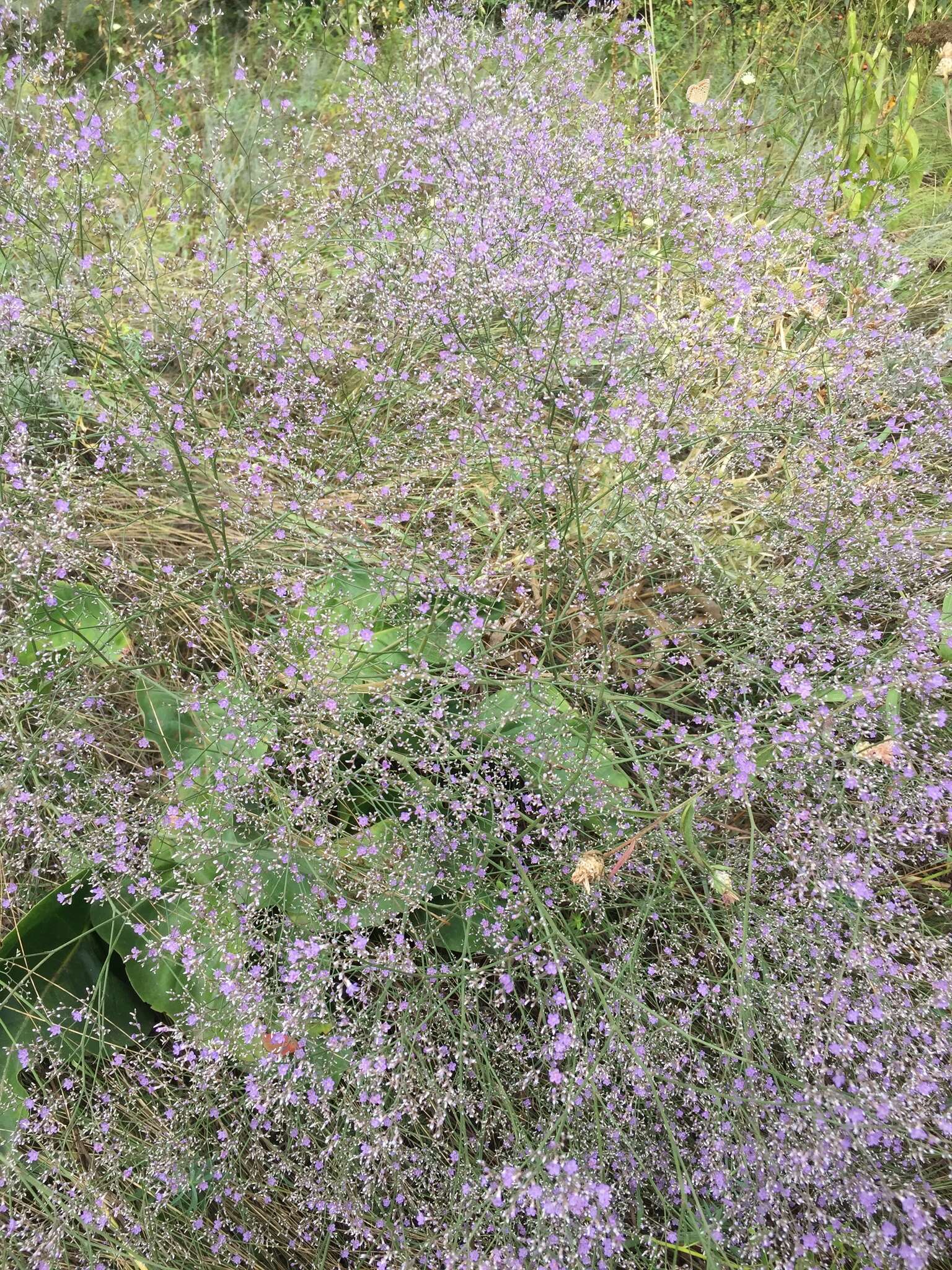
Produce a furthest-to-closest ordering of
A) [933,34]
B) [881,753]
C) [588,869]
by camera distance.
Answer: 1. [933,34]
2. [588,869]
3. [881,753]

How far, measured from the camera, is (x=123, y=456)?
283 centimetres

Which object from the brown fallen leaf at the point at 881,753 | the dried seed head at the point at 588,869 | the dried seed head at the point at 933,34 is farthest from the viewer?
the dried seed head at the point at 933,34

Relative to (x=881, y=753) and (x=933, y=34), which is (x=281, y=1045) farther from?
(x=933, y=34)

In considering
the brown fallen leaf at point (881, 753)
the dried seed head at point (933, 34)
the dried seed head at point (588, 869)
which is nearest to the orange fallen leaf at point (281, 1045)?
the dried seed head at point (588, 869)

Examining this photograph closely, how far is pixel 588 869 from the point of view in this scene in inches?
78.5

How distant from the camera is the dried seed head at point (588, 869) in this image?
6.55 ft

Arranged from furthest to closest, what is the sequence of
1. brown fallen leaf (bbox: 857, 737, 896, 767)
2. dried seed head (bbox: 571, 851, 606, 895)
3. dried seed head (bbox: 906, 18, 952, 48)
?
1. dried seed head (bbox: 906, 18, 952, 48)
2. dried seed head (bbox: 571, 851, 606, 895)
3. brown fallen leaf (bbox: 857, 737, 896, 767)

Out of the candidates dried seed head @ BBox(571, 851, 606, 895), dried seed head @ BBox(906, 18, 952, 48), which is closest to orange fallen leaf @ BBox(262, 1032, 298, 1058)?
dried seed head @ BBox(571, 851, 606, 895)

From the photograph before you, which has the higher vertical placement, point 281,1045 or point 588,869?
point 588,869

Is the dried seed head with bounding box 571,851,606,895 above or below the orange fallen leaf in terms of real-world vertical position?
above

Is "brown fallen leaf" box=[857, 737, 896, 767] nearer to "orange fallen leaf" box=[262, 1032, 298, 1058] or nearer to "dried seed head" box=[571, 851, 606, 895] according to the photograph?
"dried seed head" box=[571, 851, 606, 895]

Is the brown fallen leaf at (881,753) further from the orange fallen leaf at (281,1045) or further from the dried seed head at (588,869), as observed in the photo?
the orange fallen leaf at (281,1045)

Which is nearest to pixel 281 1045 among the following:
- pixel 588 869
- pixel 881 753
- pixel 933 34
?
pixel 588 869

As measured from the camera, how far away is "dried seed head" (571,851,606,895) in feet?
6.55
